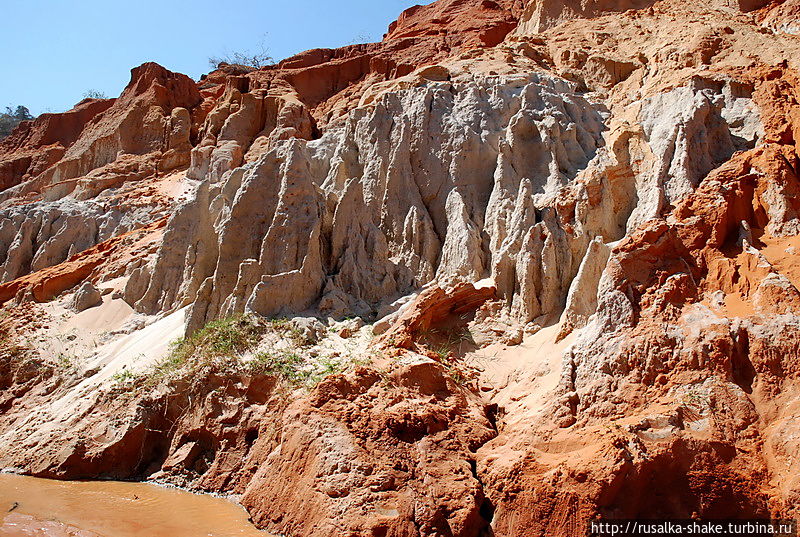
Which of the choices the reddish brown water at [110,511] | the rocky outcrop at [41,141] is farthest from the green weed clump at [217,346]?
the rocky outcrop at [41,141]

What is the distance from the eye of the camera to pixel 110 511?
7.73 metres

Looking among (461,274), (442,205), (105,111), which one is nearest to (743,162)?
(461,274)

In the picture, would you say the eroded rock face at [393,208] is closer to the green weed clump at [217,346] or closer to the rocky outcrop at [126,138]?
the green weed clump at [217,346]

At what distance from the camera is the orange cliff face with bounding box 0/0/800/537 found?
6.28 meters

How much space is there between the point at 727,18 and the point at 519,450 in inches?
658

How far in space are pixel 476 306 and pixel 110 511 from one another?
6.94 metres

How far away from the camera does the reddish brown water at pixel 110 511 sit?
700cm

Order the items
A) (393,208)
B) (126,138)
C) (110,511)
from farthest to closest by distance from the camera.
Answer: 1. (126,138)
2. (393,208)
3. (110,511)

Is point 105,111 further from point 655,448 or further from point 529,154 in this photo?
point 655,448

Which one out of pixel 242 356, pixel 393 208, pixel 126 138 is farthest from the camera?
pixel 126 138

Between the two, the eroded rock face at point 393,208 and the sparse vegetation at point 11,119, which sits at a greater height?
the sparse vegetation at point 11,119

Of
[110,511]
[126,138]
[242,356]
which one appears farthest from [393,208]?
[126,138]

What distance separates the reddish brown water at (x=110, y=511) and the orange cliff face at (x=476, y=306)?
1.04 feet

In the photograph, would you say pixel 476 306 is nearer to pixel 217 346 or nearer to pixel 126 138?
pixel 217 346
